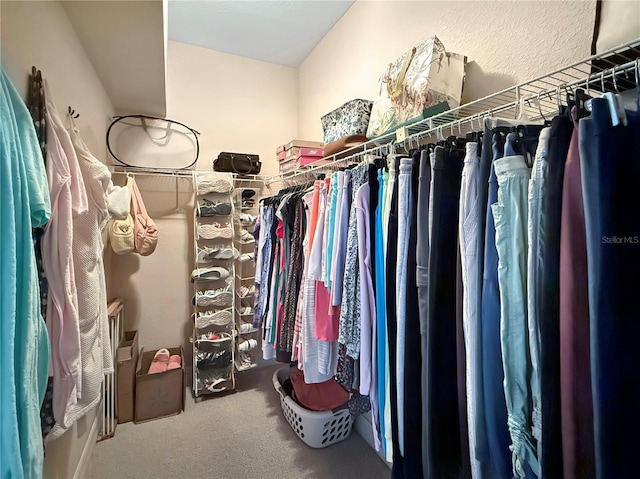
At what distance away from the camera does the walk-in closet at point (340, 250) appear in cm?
56

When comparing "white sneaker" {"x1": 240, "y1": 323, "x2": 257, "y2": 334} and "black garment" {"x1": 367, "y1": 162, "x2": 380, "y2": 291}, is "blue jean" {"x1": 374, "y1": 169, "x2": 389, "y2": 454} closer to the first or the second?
"black garment" {"x1": 367, "y1": 162, "x2": 380, "y2": 291}

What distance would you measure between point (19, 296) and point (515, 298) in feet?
3.65

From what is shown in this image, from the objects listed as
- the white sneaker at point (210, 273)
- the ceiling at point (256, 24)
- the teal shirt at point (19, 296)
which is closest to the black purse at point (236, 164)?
the white sneaker at point (210, 273)

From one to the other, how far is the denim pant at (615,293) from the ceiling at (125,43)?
1.57 meters

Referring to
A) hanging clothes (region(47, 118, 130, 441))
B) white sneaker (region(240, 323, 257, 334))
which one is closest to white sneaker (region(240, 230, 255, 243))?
white sneaker (region(240, 323, 257, 334))

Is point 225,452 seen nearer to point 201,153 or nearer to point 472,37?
point 201,153

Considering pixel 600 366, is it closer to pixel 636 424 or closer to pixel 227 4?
pixel 636 424

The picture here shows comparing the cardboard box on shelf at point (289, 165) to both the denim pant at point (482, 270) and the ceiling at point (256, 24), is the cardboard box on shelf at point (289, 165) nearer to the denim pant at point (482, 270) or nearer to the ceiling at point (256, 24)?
the ceiling at point (256, 24)

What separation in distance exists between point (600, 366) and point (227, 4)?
271cm

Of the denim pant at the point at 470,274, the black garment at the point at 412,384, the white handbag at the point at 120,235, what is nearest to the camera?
the denim pant at the point at 470,274

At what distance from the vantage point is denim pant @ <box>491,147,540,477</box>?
0.61 m

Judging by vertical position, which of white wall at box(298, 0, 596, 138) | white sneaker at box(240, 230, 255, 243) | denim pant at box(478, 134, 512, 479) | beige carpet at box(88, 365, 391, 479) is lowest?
beige carpet at box(88, 365, 391, 479)

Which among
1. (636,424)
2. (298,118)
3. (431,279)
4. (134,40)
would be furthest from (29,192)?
(298,118)

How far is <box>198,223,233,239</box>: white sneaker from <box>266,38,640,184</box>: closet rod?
1.25 m
